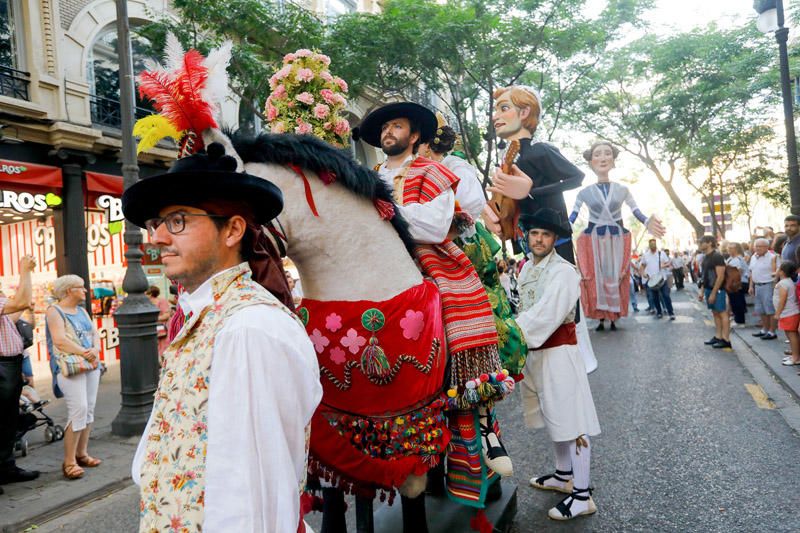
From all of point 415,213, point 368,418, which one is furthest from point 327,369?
point 415,213

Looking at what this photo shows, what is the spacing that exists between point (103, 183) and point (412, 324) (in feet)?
35.8

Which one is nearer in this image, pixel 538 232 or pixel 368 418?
pixel 368 418

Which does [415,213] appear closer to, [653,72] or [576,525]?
[576,525]

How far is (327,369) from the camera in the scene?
2582mm

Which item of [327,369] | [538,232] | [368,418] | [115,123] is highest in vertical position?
[115,123]

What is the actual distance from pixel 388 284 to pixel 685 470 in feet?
10.5

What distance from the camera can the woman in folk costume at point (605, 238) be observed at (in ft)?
17.5

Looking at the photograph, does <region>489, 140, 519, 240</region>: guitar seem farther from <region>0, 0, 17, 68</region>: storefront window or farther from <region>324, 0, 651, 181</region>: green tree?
<region>0, 0, 17, 68</region>: storefront window

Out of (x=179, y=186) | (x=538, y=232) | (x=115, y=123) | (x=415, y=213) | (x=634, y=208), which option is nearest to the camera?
(x=179, y=186)

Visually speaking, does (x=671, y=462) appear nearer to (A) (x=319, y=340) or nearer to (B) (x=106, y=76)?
(A) (x=319, y=340)

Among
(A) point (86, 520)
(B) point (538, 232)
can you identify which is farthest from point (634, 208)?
(A) point (86, 520)

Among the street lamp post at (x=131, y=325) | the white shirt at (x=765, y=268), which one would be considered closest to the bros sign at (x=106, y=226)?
the street lamp post at (x=131, y=325)

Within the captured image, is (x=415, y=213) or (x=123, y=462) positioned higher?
(x=415, y=213)

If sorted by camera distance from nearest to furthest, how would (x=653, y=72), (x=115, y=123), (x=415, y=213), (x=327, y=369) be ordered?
1. (x=327, y=369)
2. (x=415, y=213)
3. (x=115, y=123)
4. (x=653, y=72)
